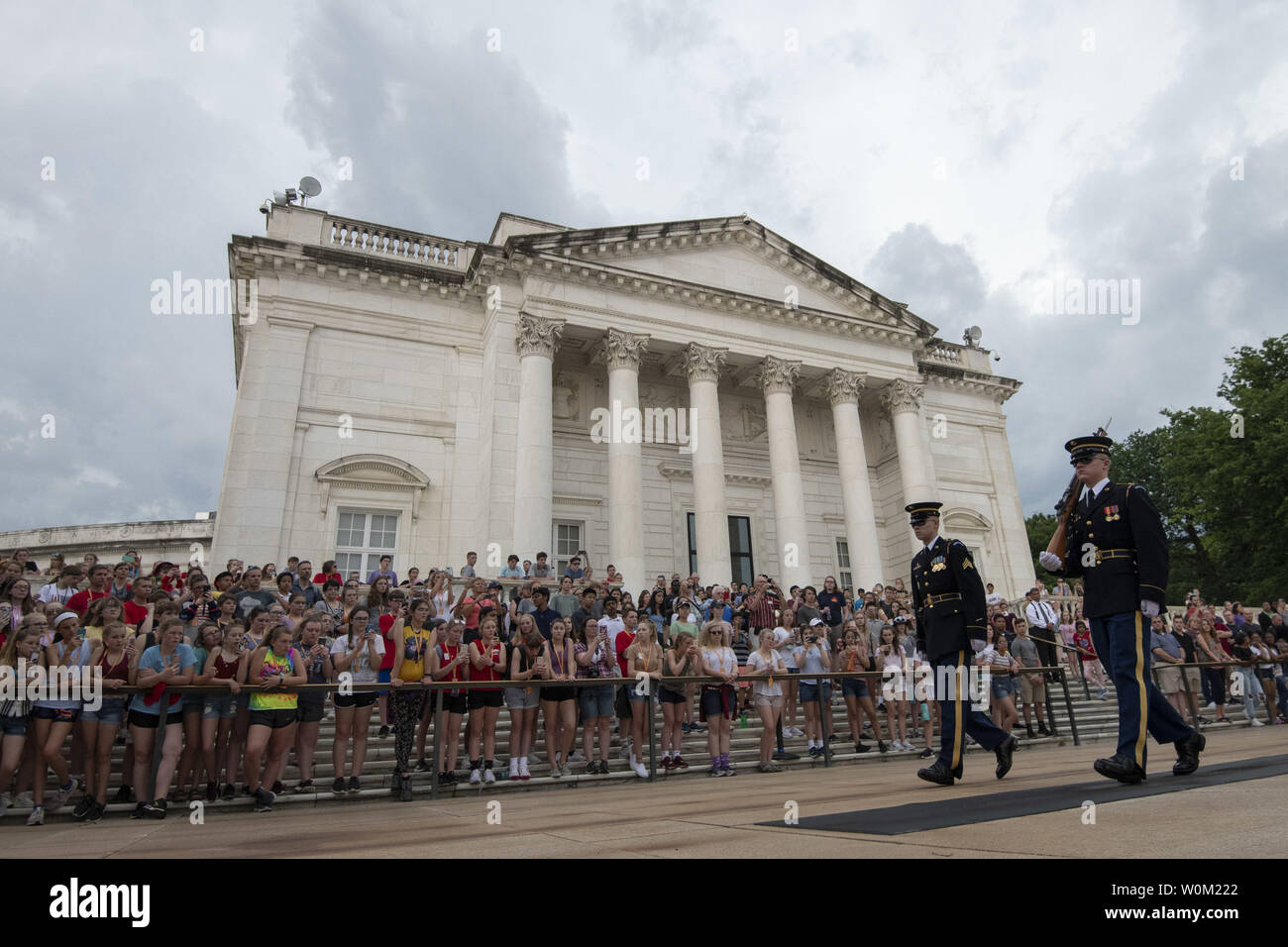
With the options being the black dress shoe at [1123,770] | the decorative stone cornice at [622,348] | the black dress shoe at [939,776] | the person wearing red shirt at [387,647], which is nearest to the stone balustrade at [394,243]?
the decorative stone cornice at [622,348]

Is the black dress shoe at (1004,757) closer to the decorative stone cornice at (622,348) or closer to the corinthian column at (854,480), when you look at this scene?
the corinthian column at (854,480)

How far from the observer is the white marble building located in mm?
20500

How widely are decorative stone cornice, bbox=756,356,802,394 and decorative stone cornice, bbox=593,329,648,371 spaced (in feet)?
14.5

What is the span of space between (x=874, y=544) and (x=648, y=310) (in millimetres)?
10537

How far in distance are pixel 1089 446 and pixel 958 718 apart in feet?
7.67

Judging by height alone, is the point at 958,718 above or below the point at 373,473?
below

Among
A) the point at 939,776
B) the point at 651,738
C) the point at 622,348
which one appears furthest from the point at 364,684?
the point at 622,348

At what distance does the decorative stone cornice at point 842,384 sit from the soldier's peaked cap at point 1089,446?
2067 cm

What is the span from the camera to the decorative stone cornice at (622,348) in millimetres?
22719

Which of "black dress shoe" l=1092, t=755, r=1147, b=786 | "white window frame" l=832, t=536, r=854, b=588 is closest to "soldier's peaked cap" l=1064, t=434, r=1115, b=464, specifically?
"black dress shoe" l=1092, t=755, r=1147, b=786

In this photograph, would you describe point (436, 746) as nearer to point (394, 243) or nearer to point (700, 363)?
point (700, 363)

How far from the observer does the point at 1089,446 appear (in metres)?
5.71

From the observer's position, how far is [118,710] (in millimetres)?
7520
